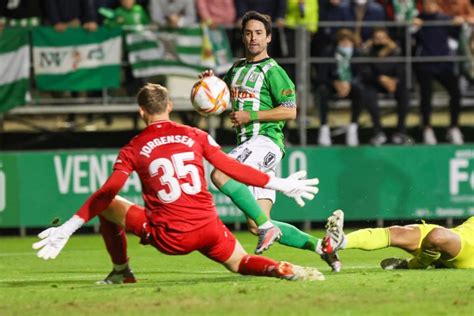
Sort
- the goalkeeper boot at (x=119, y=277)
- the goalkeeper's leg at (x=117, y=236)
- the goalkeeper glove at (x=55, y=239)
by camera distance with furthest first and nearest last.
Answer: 1. the goalkeeper boot at (x=119, y=277)
2. the goalkeeper's leg at (x=117, y=236)
3. the goalkeeper glove at (x=55, y=239)

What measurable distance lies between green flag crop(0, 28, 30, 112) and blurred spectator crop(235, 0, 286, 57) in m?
3.12

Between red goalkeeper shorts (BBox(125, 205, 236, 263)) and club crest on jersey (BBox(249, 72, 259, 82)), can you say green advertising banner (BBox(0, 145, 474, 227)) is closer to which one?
club crest on jersey (BBox(249, 72, 259, 82))

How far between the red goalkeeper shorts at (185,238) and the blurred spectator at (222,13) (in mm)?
9292

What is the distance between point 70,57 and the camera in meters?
18.0

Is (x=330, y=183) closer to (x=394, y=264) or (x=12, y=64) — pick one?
(x=12, y=64)

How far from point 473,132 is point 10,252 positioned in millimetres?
8520

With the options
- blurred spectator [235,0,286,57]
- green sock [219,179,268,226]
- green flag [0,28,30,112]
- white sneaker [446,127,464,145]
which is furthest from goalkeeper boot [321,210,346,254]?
white sneaker [446,127,464,145]

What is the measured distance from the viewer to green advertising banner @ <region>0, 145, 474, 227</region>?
17578 mm

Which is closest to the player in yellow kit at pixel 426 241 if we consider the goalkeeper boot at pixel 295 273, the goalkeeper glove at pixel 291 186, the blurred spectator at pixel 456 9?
the goalkeeper boot at pixel 295 273

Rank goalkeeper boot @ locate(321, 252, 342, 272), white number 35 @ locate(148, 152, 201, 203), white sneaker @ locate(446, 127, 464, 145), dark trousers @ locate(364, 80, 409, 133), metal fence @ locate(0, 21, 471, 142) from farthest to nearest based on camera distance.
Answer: white sneaker @ locate(446, 127, 464, 145) → dark trousers @ locate(364, 80, 409, 133) → metal fence @ locate(0, 21, 471, 142) → goalkeeper boot @ locate(321, 252, 342, 272) → white number 35 @ locate(148, 152, 201, 203)

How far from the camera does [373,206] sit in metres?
17.9

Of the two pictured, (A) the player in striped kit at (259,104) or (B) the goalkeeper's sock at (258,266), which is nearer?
(B) the goalkeeper's sock at (258,266)

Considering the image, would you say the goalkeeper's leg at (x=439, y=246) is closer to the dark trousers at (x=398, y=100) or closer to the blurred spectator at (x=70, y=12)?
the dark trousers at (x=398, y=100)

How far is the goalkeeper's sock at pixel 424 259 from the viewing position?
10.6m
